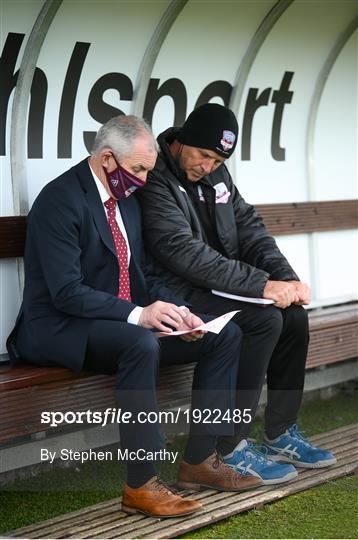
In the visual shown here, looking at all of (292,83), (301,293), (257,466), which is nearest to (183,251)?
(301,293)

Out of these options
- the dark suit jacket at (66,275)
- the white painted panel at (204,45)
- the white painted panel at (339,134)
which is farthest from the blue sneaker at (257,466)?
the white painted panel at (339,134)

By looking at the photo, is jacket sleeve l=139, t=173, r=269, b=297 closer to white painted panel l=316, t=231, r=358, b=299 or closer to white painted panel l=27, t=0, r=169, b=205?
white painted panel l=27, t=0, r=169, b=205

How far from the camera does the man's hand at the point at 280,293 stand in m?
4.52

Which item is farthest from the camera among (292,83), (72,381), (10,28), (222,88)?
(292,83)

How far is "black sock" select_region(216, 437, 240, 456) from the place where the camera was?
4375mm

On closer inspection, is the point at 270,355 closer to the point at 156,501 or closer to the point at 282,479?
the point at 282,479

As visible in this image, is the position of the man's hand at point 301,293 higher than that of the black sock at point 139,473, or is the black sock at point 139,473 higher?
the man's hand at point 301,293

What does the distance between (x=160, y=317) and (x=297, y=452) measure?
0.98 meters

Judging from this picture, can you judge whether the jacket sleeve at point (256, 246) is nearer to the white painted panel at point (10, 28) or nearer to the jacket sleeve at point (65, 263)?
the jacket sleeve at point (65, 263)

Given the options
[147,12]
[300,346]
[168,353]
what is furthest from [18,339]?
[147,12]

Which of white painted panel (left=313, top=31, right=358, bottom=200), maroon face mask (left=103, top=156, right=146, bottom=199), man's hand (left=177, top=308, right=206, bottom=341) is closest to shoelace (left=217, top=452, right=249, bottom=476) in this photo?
man's hand (left=177, top=308, right=206, bottom=341)

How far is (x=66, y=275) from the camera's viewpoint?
158 inches

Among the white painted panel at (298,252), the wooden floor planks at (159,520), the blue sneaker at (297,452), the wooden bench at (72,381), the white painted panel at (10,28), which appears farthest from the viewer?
the white painted panel at (298,252)

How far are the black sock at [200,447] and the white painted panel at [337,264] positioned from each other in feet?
6.96
